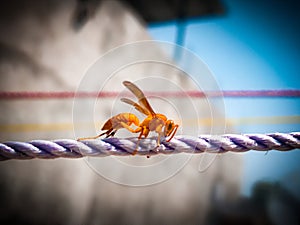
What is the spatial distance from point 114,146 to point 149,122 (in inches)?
3.0

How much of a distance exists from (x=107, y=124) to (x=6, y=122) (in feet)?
5.20

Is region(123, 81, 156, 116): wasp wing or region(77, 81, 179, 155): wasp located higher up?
region(123, 81, 156, 116): wasp wing

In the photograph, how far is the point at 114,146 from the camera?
42cm

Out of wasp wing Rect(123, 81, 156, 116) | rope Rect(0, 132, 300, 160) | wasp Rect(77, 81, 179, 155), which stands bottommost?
rope Rect(0, 132, 300, 160)

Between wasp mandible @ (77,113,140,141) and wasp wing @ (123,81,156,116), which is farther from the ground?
wasp wing @ (123,81,156,116)

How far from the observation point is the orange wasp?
0.44m

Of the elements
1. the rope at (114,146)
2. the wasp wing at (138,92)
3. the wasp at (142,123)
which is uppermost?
the wasp wing at (138,92)

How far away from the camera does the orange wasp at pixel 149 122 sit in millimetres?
444

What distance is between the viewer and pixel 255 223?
193cm

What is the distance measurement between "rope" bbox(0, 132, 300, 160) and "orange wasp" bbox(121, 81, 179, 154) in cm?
2

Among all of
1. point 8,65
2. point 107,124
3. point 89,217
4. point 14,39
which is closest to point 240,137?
point 107,124

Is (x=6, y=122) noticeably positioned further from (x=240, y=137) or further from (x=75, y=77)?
(x=240, y=137)

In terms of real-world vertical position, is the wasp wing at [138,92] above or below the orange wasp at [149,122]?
above

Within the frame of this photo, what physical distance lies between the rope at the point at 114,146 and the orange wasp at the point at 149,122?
0.05 ft
